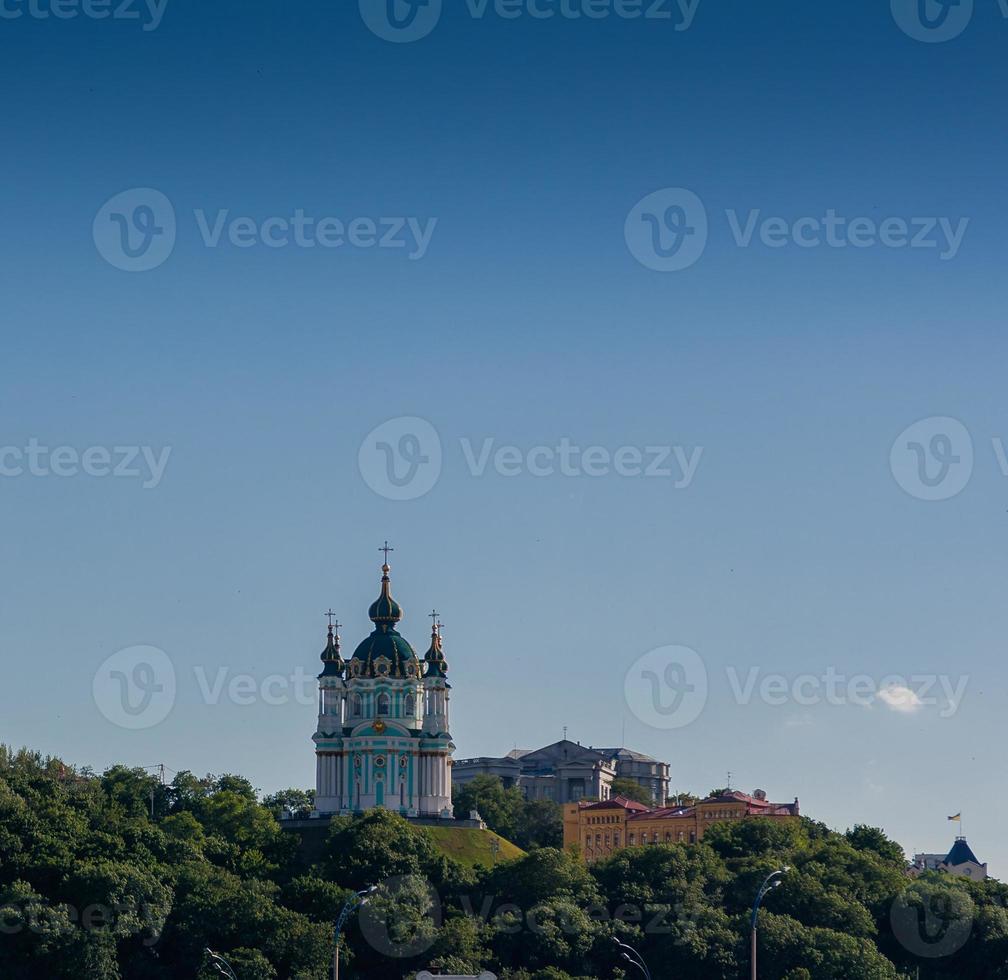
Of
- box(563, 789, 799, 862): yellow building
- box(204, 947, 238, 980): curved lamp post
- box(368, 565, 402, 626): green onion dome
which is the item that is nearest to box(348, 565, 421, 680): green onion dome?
box(368, 565, 402, 626): green onion dome

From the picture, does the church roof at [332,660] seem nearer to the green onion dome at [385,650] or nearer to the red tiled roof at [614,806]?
the green onion dome at [385,650]

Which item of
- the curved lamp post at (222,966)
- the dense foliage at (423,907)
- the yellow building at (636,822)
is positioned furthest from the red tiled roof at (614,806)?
the curved lamp post at (222,966)

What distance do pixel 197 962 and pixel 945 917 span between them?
1814 inches

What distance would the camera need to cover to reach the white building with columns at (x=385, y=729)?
16488cm

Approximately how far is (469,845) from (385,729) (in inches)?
459

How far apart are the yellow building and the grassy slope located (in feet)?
79.3

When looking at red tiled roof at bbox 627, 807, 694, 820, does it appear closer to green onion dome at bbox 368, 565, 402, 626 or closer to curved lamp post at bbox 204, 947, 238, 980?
green onion dome at bbox 368, 565, 402, 626

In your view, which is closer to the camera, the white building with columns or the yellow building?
the white building with columns

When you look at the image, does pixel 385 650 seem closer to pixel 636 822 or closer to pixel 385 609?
pixel 385 609

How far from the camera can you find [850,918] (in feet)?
445

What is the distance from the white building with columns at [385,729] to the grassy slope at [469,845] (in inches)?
142

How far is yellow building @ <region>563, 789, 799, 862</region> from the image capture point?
187375 millimetres

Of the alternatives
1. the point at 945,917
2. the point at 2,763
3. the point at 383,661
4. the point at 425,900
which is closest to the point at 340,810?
the point at 383,661

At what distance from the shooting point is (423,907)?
12850cm
